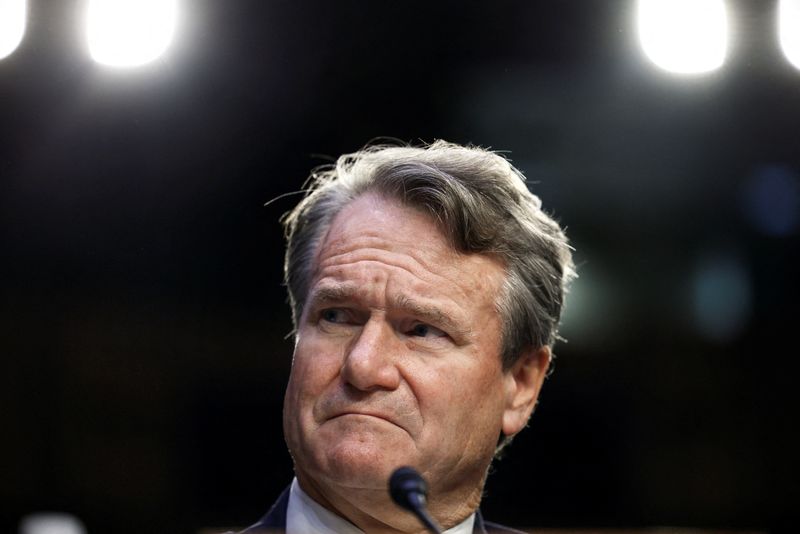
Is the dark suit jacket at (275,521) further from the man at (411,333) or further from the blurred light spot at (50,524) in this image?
the blurred light spot at (50,524)

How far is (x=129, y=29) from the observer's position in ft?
9.21

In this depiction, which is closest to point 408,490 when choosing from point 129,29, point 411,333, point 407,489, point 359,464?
point 407,489

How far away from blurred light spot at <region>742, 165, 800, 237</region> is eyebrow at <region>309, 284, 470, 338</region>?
1693 mm

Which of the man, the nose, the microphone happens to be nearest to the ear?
the man

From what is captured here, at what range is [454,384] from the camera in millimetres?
2070

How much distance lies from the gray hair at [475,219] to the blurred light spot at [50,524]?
56.1 inches

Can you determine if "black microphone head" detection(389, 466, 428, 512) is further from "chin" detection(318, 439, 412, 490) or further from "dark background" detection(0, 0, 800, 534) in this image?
"dark background" detection(0, 0, 800, 534)

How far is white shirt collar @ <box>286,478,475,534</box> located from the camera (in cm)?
205

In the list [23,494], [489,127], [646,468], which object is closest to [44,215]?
[23,494]

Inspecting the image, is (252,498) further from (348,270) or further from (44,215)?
(348,270)

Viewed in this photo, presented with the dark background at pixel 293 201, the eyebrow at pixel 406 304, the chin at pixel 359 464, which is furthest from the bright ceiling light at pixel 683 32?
the chin at pixel 359 464

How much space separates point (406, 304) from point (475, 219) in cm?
25

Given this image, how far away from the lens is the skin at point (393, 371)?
1.96 meters

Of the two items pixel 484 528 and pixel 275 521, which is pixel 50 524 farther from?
pixel 484 528
